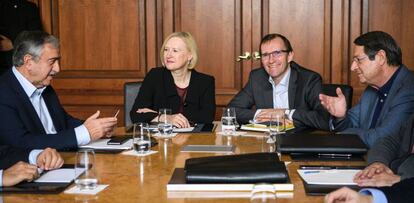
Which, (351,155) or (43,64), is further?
(43,64)

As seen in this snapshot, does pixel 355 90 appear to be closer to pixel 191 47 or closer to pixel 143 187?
pixel 191 47

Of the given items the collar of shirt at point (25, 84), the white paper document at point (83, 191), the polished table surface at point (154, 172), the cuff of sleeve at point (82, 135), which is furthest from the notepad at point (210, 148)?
the collar of shirt at point (25, 84)

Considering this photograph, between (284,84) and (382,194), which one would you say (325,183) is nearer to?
(382,194)

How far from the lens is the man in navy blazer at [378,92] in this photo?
2.68 m

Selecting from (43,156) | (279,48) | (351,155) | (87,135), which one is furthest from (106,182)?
(279,48)

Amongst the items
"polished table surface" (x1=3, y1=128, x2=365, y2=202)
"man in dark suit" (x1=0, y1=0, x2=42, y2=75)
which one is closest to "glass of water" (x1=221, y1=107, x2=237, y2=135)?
"polished table surface" (x1=3, y1=128, x2=365, y2=202)

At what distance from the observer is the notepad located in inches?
91.4

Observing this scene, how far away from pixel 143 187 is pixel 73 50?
3.52 m

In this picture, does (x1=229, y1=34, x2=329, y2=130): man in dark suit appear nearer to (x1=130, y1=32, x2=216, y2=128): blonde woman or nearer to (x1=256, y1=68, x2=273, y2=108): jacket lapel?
(x1=256, y1=68, x2=273, y2=108): jacket lapel

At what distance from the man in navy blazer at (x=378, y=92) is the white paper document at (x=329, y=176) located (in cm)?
81

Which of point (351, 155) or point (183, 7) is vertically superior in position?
point (183, 7)

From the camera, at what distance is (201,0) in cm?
479

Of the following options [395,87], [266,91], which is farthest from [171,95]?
[395,87]

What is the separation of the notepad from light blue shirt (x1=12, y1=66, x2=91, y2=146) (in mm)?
447
